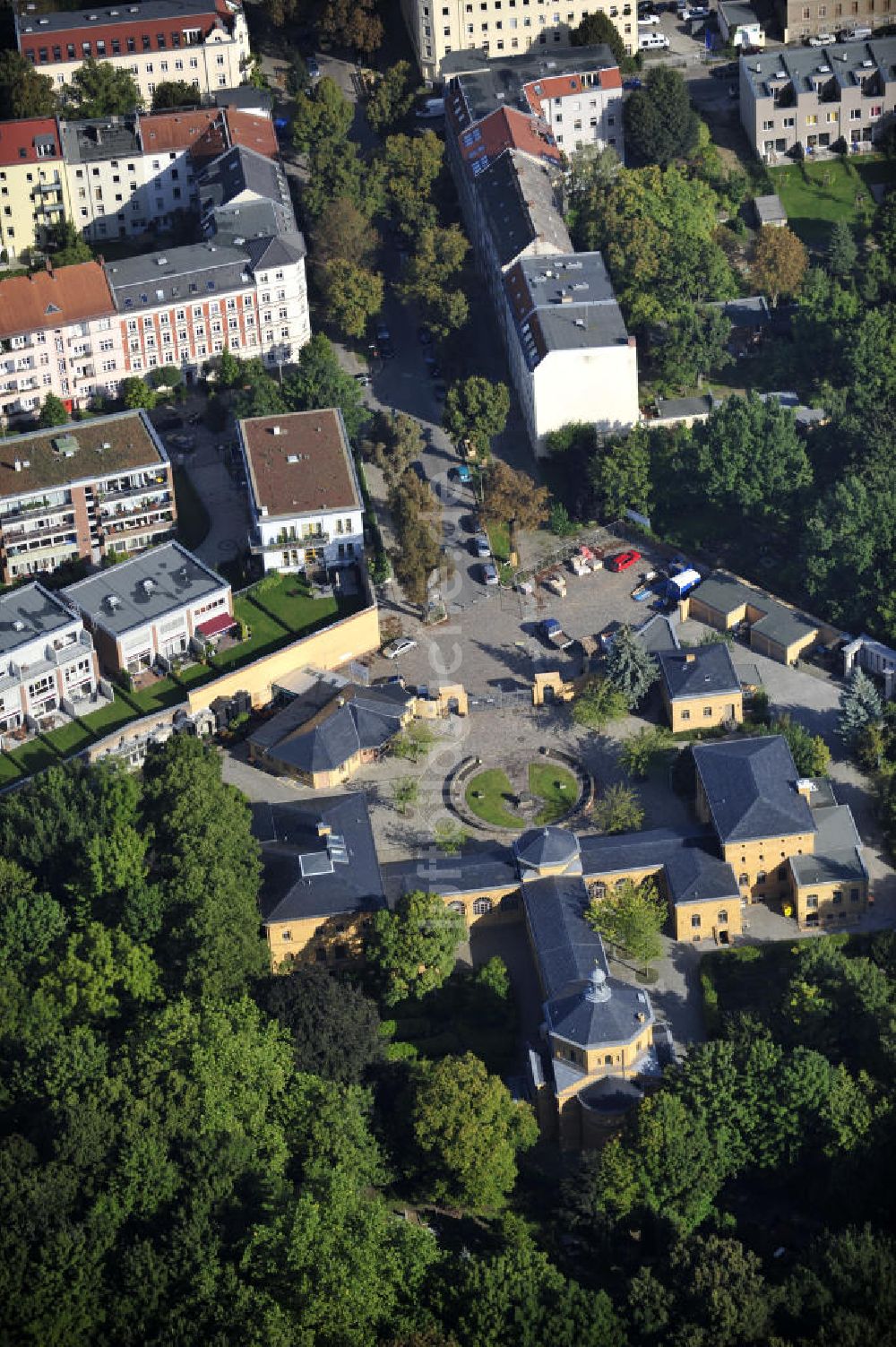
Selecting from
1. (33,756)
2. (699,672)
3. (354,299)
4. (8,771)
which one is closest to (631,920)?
(699,672)

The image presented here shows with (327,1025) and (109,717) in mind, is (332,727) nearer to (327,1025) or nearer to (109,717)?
(109,717)

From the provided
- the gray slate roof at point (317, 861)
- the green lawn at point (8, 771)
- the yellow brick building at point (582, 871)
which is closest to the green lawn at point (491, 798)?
the yellow brick building at point (582, 871)

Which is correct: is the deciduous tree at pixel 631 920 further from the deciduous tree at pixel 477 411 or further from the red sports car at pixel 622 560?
the deciduous tree at pixel 477 411

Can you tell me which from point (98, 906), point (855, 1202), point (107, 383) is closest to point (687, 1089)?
point (855, 1202)

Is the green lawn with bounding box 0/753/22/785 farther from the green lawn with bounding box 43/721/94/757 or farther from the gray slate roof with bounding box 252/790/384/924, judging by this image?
the gray slate roof with bounding box 252/790/384/924

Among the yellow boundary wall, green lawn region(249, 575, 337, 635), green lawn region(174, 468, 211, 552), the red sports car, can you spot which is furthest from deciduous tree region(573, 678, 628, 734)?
green lawn region(174, 468, 211, 552)

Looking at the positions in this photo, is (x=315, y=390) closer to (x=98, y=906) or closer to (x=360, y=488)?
(x=360, y=488)
